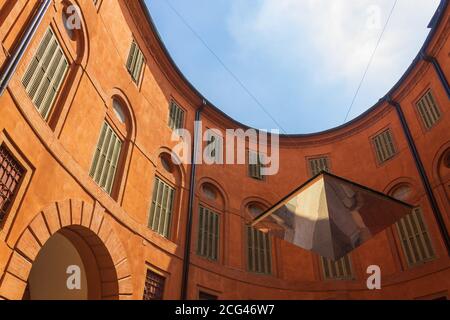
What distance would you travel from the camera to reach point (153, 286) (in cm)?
997

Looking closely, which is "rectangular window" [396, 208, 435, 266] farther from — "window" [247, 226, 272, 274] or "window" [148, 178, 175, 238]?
"window" [148, 178, 175, 238]

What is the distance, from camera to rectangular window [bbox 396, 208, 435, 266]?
11695 mm

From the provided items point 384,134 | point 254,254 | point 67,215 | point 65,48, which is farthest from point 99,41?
point 384,134

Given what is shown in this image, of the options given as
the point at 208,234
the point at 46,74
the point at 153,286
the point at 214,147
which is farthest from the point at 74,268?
the point at 214,147

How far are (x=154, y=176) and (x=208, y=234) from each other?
2.99m

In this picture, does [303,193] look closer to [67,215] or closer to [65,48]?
[67,215]

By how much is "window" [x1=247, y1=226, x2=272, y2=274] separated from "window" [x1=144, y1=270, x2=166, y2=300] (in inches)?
151

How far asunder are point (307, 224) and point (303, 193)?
865 millimetres

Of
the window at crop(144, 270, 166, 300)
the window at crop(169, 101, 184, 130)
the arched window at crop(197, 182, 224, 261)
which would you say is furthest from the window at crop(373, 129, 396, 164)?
the window at crop(144, 270, 166, 300)

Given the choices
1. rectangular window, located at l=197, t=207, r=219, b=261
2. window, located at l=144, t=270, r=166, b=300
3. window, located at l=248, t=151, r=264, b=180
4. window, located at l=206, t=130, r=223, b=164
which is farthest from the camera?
window, located at l=248, t=151, r=264, b=180

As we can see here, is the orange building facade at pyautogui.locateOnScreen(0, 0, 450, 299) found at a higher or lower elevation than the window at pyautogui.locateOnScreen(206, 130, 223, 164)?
lower

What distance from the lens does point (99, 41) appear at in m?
9.69

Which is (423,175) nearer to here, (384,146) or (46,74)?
(384,146)
